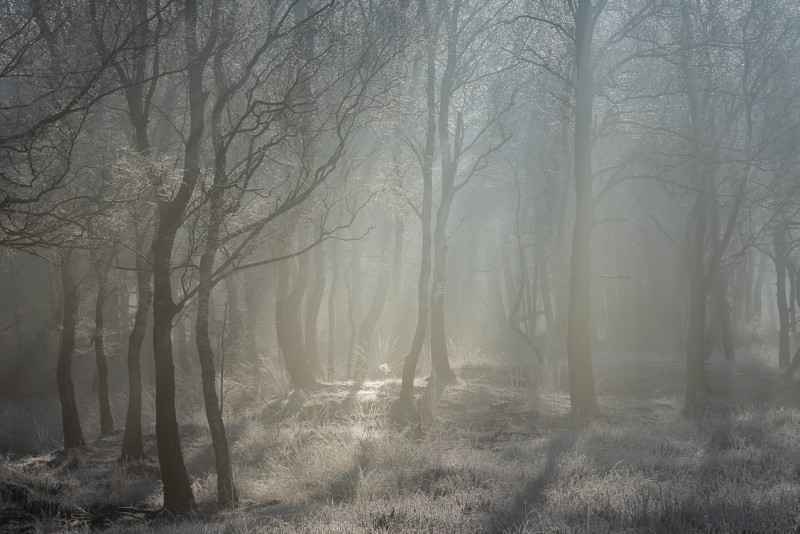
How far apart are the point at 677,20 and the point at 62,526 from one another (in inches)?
632

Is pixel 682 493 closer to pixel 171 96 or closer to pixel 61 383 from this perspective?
pixel 171 96

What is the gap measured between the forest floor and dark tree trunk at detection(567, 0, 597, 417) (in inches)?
31.6

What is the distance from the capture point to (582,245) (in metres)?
13.8

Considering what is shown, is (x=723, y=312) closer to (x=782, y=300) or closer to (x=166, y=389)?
(x=782, y=300)

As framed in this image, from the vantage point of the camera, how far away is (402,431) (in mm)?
12648

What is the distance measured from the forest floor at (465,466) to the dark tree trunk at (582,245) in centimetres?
80

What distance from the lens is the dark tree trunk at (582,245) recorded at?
534 inches

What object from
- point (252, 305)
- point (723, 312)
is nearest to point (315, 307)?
point (252, 305)

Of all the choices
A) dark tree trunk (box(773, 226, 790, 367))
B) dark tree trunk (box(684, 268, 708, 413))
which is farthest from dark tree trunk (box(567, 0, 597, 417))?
dark tree trunk (box(773, 226, 790, 367))

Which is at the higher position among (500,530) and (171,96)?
(171,96)

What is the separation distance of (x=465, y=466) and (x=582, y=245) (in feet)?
20.8

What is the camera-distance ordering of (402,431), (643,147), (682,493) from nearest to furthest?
(682,493)
(402,431)
(643,147)

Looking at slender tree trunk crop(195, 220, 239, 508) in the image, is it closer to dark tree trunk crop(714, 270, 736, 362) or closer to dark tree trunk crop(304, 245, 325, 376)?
dark tree trunk crop(304, 245, 325, 376)

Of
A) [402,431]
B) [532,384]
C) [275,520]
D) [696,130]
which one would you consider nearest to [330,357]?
[532,384]
